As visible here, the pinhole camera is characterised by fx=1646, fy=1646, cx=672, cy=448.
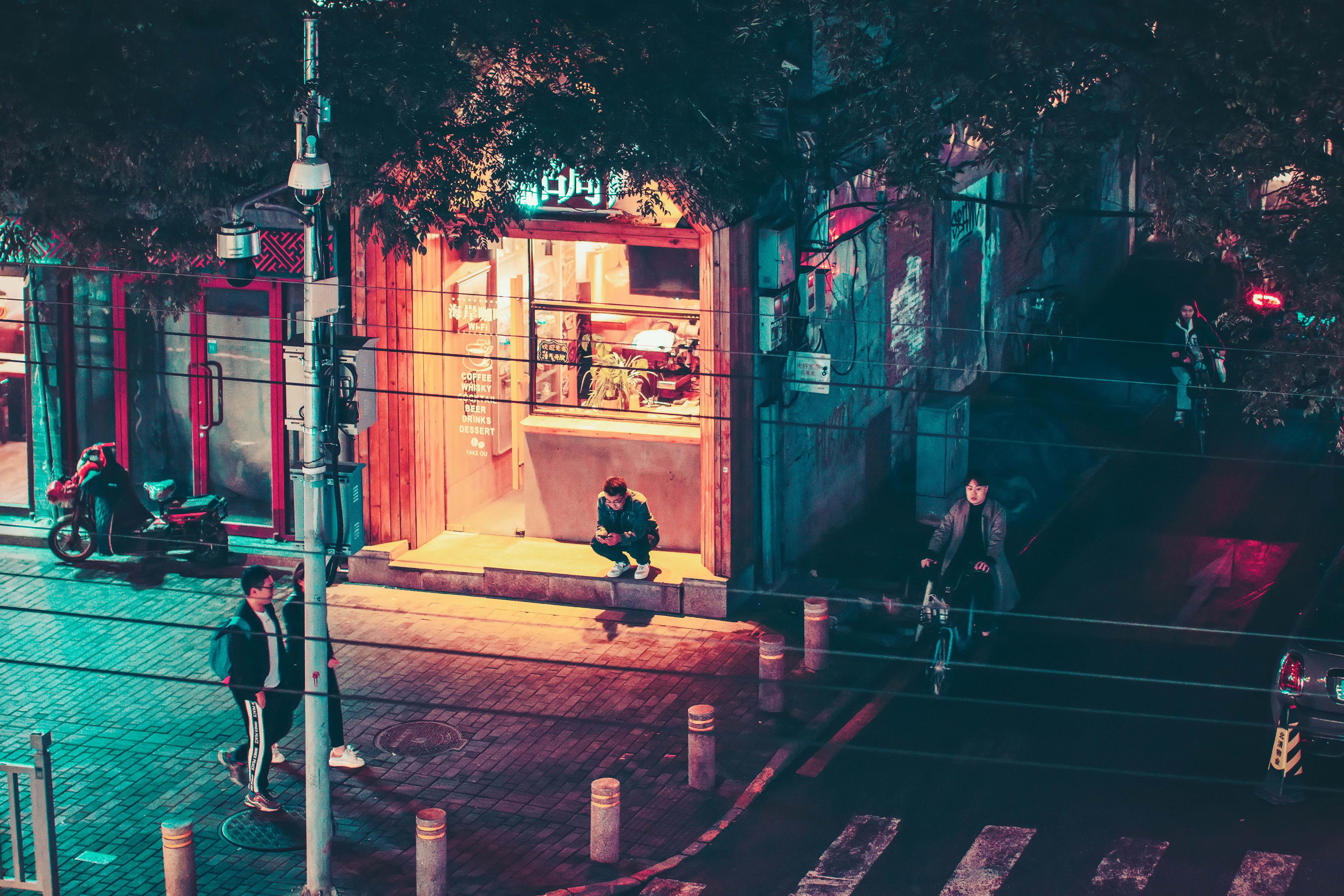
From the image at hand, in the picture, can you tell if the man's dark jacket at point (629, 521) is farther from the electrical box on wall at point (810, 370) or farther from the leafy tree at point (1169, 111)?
the leafy tree at point (1169, 111)

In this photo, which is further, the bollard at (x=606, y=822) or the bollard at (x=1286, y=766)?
the bollard at (x=1286, y=766)

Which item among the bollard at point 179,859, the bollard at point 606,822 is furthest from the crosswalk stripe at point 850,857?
the bollard at point 179,859

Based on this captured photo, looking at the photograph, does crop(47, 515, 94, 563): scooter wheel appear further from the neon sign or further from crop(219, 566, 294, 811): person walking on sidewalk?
crop(219, 566, 294, 811): person walking on sidewalk

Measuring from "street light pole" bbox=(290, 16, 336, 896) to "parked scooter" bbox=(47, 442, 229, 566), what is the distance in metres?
6.71

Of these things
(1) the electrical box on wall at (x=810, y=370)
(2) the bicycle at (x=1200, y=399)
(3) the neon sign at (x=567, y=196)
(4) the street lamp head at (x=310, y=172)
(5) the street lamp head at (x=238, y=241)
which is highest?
(3) the neon sign at (x=567, y=196)

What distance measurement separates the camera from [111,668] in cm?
1472

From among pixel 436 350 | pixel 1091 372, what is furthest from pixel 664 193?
pixel 1091 372

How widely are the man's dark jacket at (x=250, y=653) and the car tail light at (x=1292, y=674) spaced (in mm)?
7252

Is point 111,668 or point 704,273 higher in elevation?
point 704,273

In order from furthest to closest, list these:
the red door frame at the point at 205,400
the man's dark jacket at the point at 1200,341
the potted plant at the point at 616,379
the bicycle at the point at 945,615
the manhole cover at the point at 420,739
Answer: the man's dark jacket at the point at 1200,341, the red door frame at the point at 205,400, the potted plant at the point at 616,379, the bicycle at the point at 945,615, the manhole cover at the point at 420,739

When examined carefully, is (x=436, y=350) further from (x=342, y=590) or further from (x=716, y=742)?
(x=716, y=742)

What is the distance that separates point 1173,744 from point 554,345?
7189 mm

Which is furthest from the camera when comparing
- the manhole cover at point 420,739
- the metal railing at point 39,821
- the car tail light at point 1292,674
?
the manhole cover at point 420,739

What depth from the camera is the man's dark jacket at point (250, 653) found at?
11430 mm
